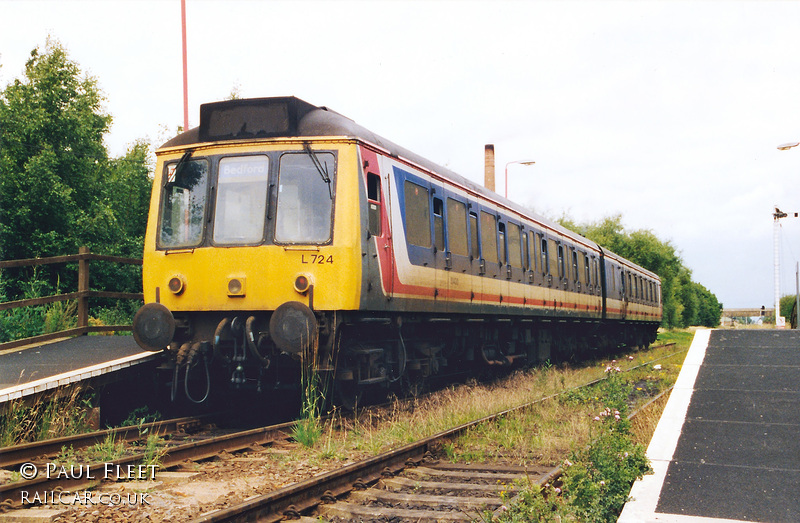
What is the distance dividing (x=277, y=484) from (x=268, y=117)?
457 centimetres

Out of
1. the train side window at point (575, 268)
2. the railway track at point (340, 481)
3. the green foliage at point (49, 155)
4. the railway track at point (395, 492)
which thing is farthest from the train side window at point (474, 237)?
the green foliage at point (49, 155)

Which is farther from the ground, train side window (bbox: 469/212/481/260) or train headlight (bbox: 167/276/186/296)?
train side window (bbox: 469/212/481/260)

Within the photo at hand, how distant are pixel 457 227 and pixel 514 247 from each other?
126 inches

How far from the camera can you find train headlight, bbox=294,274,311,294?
8.22m

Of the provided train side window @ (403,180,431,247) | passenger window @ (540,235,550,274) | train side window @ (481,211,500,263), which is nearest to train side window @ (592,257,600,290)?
passenger window @ (540,235,550,274)

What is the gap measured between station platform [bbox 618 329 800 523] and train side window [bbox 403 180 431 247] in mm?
3712

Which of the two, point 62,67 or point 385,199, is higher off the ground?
point 62,67

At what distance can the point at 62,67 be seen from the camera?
2688 centimetres

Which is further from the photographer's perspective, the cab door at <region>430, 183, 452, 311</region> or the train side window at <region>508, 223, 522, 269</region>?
the train side window at <region>508, 223, 522, 269</region>

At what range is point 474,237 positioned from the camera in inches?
485

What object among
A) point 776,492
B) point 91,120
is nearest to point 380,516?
point 776,492

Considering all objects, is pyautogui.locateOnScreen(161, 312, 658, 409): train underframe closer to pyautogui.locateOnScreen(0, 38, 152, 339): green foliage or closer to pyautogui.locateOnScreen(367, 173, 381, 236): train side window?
pyautogui.locateOnScreen(367, 173, 381, 236): train side window

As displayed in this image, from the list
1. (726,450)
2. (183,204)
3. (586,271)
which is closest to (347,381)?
(183,204)

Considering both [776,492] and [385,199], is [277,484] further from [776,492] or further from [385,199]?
[385,199]
